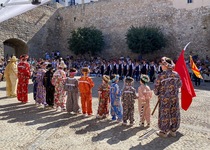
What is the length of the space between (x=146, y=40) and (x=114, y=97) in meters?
14.8

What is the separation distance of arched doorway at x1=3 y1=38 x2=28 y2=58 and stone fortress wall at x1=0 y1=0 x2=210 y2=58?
12.5 inches

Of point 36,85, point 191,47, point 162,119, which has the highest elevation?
point 191,47

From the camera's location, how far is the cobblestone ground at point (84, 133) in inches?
177

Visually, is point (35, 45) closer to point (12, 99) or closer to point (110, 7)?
point (110, 7)

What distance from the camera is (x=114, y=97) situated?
6066 mm

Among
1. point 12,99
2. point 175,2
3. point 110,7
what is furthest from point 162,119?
point 110,7

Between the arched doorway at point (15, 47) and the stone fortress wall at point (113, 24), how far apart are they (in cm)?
32

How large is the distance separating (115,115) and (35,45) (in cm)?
2093

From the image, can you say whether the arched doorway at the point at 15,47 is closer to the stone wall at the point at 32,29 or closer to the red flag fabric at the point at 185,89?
the stone wall at the point at 32,29

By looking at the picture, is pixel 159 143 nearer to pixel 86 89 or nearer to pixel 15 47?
pixel 86 89

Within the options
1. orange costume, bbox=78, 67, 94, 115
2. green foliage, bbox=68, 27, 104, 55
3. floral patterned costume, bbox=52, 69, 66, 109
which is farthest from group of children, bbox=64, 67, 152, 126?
green foliage, bbox=68, 27, 104, 55

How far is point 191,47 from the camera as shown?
20344 mm

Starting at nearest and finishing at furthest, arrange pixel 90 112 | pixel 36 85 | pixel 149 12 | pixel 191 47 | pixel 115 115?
pixel 115 115
pixel 90 112
pixel 36 85
pixel 191 47
pixel 149 12

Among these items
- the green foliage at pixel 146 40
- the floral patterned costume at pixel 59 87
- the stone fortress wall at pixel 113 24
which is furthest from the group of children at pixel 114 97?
the stone fortress wall at pixel 113 24
